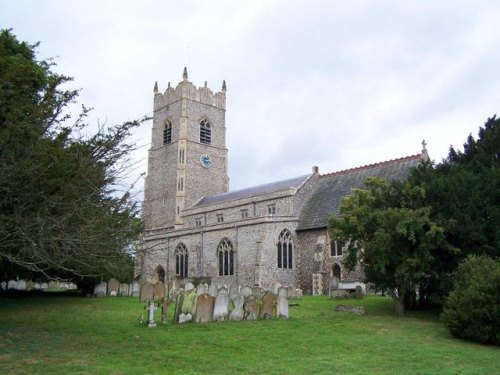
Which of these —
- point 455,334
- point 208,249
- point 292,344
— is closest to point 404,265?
point 455,334

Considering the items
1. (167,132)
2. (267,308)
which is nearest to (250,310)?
(267,308)

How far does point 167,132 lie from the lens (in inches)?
2014

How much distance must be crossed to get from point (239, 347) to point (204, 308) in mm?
4084

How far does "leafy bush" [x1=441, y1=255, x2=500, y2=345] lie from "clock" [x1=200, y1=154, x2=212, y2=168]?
37.7 meters

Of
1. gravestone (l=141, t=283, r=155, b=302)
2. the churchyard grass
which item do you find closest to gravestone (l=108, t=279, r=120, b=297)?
gravestone (l=141, t=283, r=155, b=302)

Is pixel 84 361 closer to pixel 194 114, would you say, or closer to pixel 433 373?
pixel 433 373

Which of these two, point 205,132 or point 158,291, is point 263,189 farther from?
point 158,291

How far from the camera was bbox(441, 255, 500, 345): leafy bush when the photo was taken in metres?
11.5

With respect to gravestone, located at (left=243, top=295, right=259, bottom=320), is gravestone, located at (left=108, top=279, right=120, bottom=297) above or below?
above

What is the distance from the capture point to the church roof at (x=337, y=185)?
31.4 metres

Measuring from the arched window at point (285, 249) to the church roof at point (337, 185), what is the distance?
1.01 m

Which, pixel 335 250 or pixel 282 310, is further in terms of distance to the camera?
pixel 335 250

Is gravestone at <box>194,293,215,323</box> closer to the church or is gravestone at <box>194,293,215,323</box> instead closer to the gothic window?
the church

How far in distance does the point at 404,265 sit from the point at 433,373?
7.73 m
